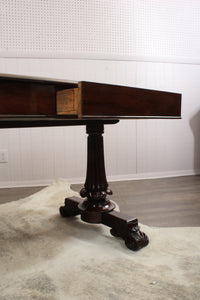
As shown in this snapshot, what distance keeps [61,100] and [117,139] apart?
1956 mm

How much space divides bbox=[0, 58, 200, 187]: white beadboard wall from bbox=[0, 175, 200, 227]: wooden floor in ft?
0.59

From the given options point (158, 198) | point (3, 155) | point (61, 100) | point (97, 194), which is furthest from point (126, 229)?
point (3, 155)

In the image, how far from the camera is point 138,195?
2143 mm

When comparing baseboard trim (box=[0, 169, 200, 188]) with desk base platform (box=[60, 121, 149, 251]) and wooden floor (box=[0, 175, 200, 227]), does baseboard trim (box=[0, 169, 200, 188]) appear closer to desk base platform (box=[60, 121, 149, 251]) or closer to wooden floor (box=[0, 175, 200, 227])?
wooden floor (box=[0, 175, 200, 227])

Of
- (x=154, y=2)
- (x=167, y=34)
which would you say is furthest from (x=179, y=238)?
(x=154, y=2)

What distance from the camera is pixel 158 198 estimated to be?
2055 millimetres

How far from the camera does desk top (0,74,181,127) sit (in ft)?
2.27

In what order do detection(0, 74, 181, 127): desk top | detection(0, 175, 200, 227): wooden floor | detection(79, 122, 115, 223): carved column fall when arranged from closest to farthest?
detection(0, 74, 181, 127): desk top
detection(79, 122, 115, 223): carved column
detection(0, 175, 200, 227): wooden floor

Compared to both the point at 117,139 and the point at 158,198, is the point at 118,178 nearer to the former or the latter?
the point at 117,139

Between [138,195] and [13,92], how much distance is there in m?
1.64

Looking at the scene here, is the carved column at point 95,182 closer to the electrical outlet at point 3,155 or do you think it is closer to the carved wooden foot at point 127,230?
the carved wooden foot at point 127,230

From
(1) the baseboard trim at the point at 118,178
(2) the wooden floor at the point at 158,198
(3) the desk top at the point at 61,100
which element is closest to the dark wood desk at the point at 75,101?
(3) the desk top at the point at 61,100

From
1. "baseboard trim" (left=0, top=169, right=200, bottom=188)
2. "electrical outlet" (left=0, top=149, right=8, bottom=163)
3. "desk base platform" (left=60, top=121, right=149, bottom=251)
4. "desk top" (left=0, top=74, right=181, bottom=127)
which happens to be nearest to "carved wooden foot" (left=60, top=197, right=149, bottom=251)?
"desk base platform" (left=60, top=121, right=149, bottom=251)

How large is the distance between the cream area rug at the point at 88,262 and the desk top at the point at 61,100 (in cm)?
60
